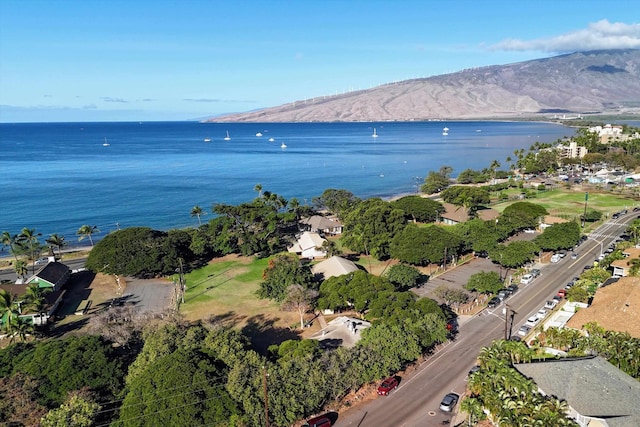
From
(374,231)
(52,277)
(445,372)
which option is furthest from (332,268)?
(52,277)

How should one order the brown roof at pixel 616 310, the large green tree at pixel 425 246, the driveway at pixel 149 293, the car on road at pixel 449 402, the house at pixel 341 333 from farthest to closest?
1. the large green tree at pixel 425 246
2. the driveway at pixel 149 293
3. the house at pixel 341 333
4. the brown roof at pixel 616 310
5. the car on road at pixel 449 402

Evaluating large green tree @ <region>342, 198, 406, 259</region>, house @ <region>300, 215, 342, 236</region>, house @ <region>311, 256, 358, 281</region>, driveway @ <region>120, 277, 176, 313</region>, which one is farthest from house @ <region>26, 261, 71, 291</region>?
house @ <region>300, 215, 342, 236</region>

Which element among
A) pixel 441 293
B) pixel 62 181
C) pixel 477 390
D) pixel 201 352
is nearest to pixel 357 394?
pixel 477 390

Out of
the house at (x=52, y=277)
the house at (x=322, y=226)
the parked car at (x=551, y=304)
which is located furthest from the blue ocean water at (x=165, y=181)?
the parked car at (x=551, y=304)

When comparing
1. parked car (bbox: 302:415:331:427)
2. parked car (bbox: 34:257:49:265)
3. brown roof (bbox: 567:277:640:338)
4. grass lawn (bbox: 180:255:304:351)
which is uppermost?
brown roof (bbox: 567:277:640:338)

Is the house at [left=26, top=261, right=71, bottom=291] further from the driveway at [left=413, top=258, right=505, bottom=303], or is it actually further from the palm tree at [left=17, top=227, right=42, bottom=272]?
the driveway at [left=413, top=258, right=505, bottom=303]

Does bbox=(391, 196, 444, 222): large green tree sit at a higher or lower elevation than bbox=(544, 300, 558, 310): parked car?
higher

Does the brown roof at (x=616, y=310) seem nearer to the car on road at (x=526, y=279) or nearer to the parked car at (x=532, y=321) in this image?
the parked car at (x=532, y=321)
